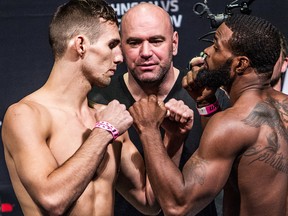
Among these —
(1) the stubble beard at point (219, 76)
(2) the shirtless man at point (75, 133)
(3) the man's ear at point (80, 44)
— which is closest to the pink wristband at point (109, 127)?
(2) the shirtless man at point (75, 133)

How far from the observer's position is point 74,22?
2.53m

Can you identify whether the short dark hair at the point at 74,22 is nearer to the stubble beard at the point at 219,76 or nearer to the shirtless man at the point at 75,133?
the shirtless man at the point at 75,133

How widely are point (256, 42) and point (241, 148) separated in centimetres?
37

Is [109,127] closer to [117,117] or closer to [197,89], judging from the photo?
[117,117]

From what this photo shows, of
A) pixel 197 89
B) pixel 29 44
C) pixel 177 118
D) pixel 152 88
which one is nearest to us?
pixel 177 118

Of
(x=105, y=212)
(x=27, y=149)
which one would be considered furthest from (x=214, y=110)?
(x=27, y=149)

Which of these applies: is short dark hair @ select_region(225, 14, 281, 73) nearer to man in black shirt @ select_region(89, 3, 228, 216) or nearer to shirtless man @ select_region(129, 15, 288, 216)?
shirtless man @ select_region(129, 15, 288, 216)

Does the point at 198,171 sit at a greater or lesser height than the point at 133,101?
greater

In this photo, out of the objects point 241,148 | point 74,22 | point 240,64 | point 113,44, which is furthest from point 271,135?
point 74,22

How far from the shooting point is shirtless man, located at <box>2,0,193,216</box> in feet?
7.48

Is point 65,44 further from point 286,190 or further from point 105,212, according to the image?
point 286,190

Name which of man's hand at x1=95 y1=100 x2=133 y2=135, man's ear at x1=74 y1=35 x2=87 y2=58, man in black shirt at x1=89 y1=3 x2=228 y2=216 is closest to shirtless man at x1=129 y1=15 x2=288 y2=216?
man's hand at x1=95 y1=100 x2=133 y2=135

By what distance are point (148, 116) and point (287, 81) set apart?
4.38 feet

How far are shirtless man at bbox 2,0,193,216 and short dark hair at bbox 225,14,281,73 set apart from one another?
328 millimetres
